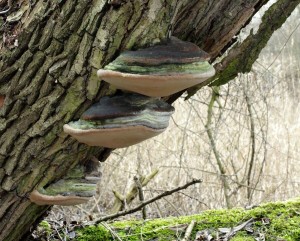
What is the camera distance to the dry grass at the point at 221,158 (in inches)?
211

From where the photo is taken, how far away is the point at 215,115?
18.8 ft

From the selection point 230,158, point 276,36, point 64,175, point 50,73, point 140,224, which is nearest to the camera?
point 50,73

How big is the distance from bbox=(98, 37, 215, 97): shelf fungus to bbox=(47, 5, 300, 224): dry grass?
380 centimetres

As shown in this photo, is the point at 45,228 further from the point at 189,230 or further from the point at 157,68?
the point at 157,68

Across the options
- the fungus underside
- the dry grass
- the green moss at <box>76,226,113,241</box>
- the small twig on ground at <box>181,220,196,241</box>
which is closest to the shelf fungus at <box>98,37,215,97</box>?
the fungus underside

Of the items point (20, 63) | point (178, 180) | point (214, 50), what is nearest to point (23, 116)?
point (20, 63)

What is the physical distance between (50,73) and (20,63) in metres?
0.12

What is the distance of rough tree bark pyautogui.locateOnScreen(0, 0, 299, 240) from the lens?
1456 millimetres

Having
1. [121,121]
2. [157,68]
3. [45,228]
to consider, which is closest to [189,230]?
[45,228]

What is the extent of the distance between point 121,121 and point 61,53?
30 centimetres

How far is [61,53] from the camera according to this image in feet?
4.97

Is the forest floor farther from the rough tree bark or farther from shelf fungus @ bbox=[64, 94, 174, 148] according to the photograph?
shelf fungus @ bbox=[64, 94, 174, 148]

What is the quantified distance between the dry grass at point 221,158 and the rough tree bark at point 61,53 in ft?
11.6

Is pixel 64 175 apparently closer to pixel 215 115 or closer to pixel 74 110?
pixel 74 110
